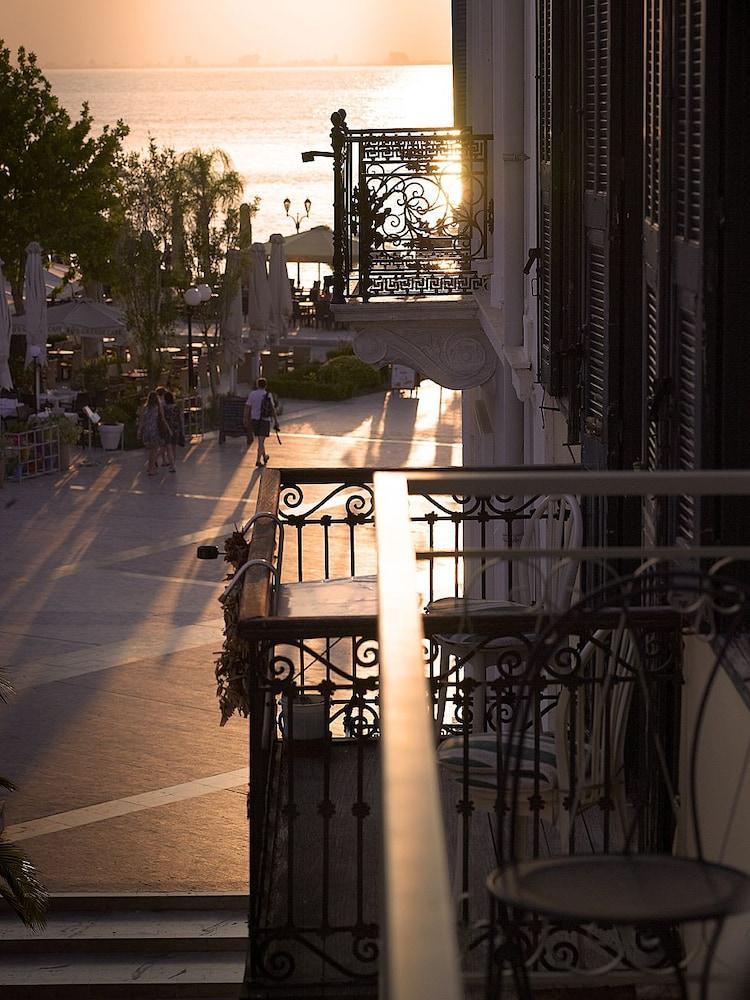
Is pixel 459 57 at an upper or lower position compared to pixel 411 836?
upper

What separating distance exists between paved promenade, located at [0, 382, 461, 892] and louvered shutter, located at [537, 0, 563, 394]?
4.25 m

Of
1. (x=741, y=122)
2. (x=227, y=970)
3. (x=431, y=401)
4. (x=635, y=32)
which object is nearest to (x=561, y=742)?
(x=741, y=122)

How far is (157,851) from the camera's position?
36.8ft

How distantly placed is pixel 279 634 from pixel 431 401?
3202 centimetres

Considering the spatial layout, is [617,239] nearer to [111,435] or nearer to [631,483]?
[631,483]

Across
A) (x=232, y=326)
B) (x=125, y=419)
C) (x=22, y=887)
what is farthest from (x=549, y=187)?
(x=232, y=326)

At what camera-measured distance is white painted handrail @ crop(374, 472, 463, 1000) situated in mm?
1453

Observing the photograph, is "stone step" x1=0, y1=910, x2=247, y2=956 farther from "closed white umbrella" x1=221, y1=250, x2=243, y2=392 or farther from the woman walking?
"closed white umbrella" x1=221, y1=250, x2=243, y2=392

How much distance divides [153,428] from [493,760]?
21393mm

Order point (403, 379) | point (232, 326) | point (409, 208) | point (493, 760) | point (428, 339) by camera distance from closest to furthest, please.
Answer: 1. point (493, 760)
2. point (409, 208)
3. point (428, 339)
4. point (232, 326)
5. point (403, 379)

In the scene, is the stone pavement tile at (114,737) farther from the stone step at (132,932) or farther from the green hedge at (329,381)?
the green hedge at (329,381)

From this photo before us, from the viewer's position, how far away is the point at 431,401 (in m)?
37.2

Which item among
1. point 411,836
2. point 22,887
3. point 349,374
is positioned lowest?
point 22,887

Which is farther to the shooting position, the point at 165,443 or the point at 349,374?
the point at 349,374
